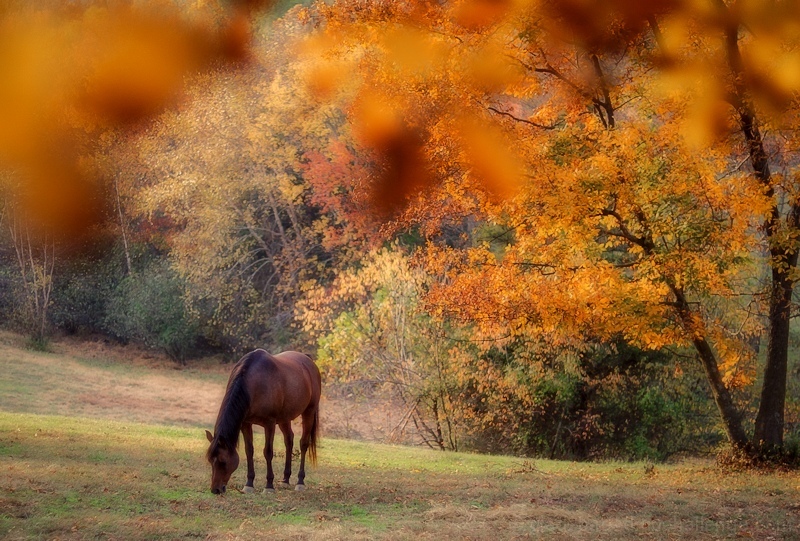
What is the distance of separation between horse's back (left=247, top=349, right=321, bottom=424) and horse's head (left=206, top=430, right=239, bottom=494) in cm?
75

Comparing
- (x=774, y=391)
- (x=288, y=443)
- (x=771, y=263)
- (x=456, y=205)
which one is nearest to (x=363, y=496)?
(x=288, y=443)

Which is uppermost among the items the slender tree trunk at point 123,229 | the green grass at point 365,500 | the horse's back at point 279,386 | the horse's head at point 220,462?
the slender tree trunk at point 123,229

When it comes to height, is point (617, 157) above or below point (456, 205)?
above

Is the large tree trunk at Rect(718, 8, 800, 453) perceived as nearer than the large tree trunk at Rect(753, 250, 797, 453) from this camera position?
Yes

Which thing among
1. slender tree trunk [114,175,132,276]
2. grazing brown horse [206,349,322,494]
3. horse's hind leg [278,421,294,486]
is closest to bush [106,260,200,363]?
slender tree trunk [114,175,132,276]

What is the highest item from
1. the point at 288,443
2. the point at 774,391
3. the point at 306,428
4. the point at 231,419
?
the point at 774,391

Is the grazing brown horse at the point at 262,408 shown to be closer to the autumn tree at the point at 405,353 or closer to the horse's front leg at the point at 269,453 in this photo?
the horse's front leg at the point at 269,453

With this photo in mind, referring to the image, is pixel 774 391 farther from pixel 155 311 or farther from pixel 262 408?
pixel 155 311

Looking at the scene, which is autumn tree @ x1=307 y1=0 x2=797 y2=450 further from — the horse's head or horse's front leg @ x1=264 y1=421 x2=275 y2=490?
the horse's head

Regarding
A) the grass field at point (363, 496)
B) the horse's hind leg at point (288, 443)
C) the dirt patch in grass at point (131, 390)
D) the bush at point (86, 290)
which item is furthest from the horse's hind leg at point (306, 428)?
the bush at point (86, 290)

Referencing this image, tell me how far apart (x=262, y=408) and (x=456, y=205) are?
693 centimetres

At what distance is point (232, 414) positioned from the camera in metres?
10.4

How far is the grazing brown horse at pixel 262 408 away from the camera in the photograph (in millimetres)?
10195

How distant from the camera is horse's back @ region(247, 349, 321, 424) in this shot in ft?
35.8
